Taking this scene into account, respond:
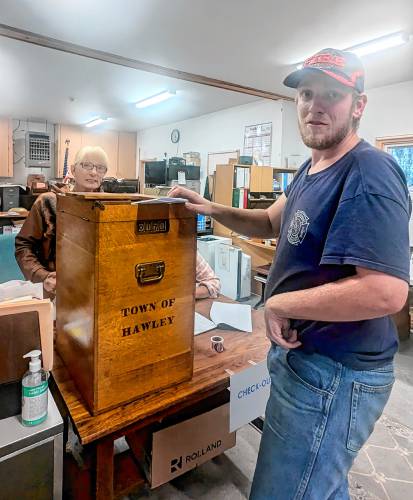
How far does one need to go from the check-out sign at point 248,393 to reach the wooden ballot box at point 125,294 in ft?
0.78

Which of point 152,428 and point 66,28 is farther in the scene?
point 66,28

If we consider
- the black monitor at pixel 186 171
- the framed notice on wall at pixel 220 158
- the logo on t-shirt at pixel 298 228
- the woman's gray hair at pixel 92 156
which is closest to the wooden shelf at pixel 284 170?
the framed notice on wall at pixel 220 158

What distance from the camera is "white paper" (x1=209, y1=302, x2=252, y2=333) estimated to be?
155 centimetres

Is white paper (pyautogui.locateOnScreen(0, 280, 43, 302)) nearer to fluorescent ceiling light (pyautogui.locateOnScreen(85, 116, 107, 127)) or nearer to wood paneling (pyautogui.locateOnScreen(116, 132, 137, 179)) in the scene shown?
fluorescent ceiling light (pyautogui.locateOnScreen(85, 116, 107, 127))

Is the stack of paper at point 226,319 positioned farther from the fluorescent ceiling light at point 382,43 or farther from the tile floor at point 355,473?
the fluorescent ceiling light at point 382,43

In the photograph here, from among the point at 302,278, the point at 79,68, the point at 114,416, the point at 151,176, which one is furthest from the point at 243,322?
the point at 151,176

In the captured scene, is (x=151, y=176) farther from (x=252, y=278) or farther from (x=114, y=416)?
(x=114, y=416)

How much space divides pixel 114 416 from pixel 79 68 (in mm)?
4283

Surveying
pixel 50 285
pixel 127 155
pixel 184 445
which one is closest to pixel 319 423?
pixel 184 445

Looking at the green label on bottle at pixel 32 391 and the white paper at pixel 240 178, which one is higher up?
the white paper at pixel 240 178

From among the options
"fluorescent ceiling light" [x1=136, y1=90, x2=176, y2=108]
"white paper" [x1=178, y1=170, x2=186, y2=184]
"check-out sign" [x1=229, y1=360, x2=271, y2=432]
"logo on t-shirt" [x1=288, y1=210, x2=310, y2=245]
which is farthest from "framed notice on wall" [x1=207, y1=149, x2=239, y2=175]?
"logo on t-shirt" [x1=288, y1=210, x2=310, y2=245]

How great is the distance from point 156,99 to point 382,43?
130 inches

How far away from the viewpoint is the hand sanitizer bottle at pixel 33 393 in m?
0.88

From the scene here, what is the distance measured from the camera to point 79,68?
4.11m
